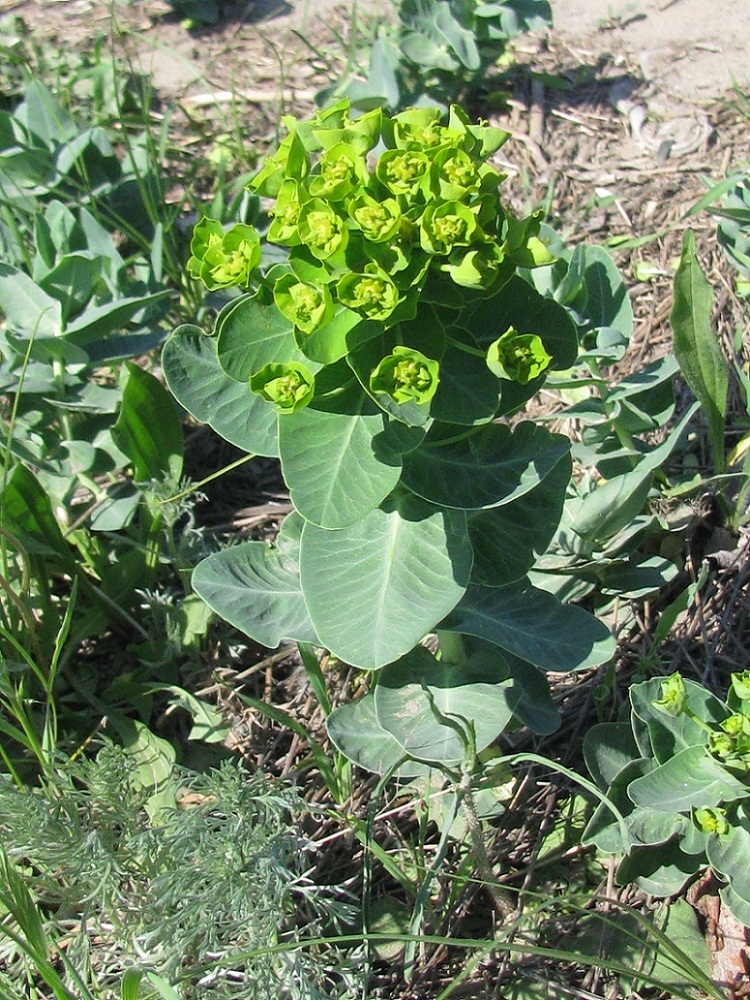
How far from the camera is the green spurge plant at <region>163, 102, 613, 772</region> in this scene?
1.28 m

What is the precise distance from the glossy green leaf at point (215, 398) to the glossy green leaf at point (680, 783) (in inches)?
34.3

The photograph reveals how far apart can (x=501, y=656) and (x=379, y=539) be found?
372 millimetres

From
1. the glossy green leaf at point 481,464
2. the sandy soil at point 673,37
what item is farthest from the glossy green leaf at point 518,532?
the sandy soil at point 673,37

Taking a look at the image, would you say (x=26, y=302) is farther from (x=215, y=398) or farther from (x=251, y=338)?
(x=251, y=338)

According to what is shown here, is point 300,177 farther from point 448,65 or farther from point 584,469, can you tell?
point 448,65

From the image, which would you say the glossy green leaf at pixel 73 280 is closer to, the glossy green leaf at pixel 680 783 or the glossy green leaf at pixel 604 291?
the glossy green leaf at pixel 604 291

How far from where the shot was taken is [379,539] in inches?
63.6

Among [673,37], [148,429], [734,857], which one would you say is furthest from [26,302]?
[673,37]

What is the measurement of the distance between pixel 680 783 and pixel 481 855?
0.37m

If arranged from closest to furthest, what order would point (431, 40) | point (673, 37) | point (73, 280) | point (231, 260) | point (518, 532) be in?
point (231, 260), point (518, 532), point (73, 280), point (431, 40), point (673, 37)

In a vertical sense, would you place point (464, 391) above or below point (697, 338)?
above

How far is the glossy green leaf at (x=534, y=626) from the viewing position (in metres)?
1.71

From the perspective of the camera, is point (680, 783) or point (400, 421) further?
point (680, 783)

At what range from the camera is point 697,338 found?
2180mm
